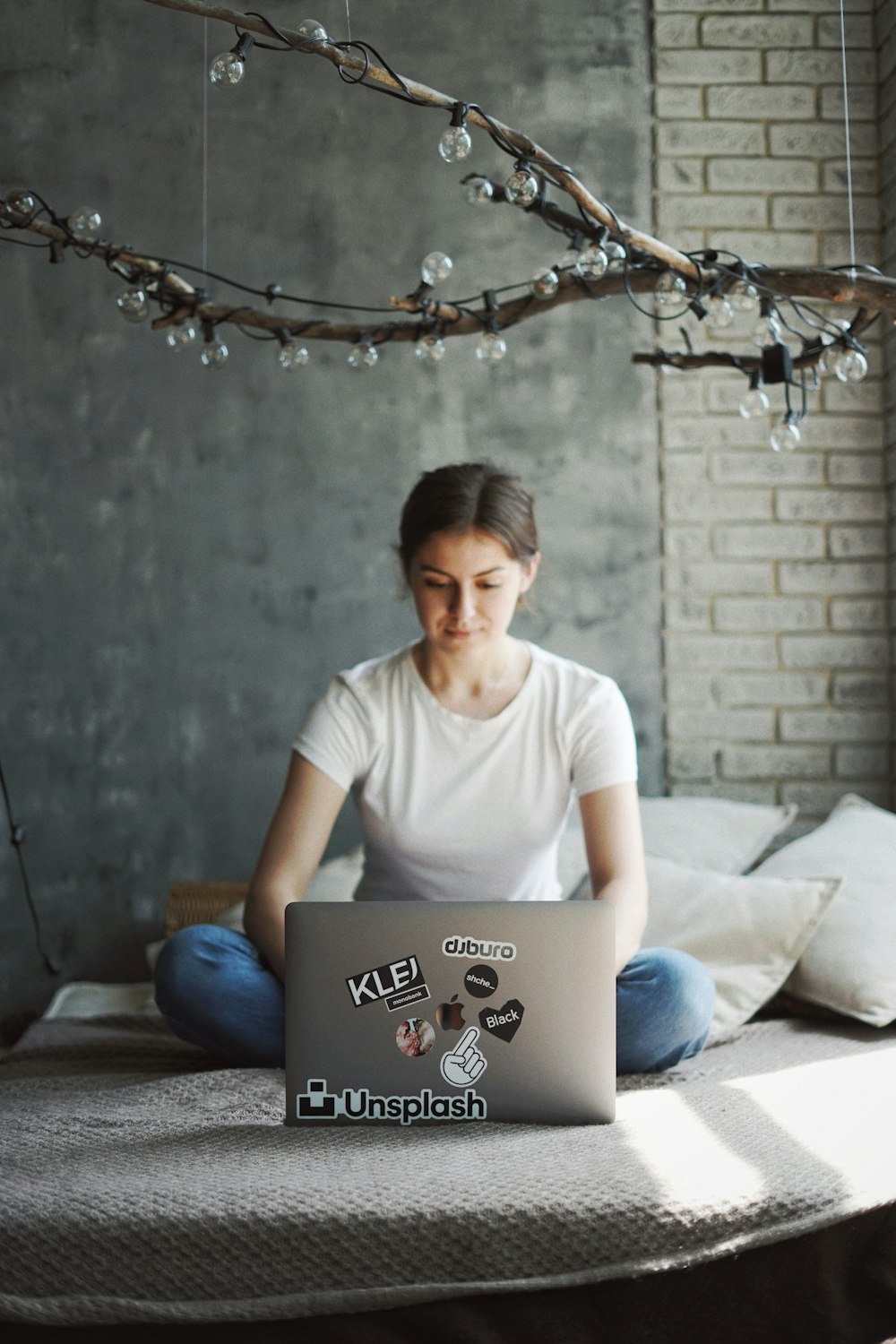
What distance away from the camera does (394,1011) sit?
4.64 feet

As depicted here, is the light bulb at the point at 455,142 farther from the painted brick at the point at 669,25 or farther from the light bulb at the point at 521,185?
the painted brick at the point at 669,25

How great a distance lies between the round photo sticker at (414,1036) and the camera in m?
1.41

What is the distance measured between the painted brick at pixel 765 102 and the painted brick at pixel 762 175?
109mm

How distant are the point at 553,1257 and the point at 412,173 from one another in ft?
8.52

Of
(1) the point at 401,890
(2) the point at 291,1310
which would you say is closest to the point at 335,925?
(2) the point at 291,1310

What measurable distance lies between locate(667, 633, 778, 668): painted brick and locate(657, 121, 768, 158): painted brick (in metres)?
1.18

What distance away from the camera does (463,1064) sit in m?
1.43


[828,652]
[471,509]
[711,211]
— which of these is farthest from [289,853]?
[711,211]

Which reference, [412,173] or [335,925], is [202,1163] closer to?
[335,925]

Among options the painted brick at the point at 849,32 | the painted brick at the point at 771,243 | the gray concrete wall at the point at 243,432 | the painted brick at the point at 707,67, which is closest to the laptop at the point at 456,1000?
the gray concrete wall at the point at 243,432

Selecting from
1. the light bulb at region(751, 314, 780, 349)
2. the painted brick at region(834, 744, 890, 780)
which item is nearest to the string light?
the light bulb at region(751, 314, 780, 349)

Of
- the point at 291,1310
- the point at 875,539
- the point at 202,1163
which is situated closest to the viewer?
the point at 291,1310

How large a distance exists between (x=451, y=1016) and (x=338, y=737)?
0.70m

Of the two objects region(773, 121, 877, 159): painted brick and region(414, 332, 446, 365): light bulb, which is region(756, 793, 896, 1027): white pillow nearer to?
region(414, 332, 446, 365): light bulb
